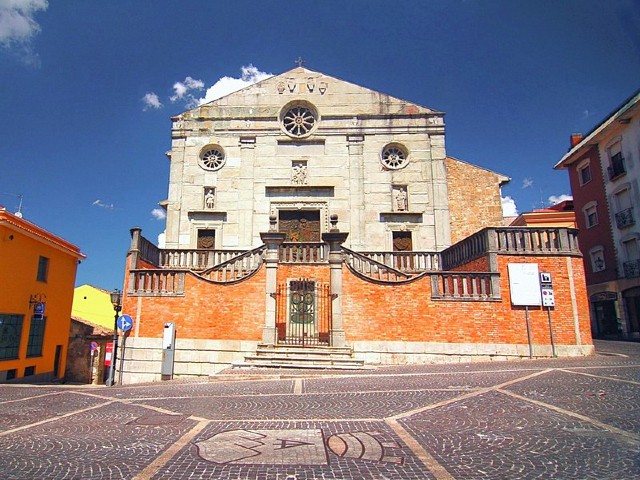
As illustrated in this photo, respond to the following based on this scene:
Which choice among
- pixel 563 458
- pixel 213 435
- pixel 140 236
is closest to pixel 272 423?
pixel 213 435

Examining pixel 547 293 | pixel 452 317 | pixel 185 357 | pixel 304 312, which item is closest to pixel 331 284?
pixel 304 312

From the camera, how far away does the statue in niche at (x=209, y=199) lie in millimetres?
21931

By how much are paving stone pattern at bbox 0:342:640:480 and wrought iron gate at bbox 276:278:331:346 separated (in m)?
4.82

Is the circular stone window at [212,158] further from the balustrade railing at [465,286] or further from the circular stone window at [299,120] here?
the balustrade railing at [465,286]

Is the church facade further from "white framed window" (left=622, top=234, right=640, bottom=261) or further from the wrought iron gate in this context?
"white framed window" (left=622, top=234, right=640, bottom=261)

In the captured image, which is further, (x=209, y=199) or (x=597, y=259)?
(x=597, y=259)

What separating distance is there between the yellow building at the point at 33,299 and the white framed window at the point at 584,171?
3231cm

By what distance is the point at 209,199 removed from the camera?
22000 mm

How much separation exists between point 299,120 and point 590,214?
67.7 feet

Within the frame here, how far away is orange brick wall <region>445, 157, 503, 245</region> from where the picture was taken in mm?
21688

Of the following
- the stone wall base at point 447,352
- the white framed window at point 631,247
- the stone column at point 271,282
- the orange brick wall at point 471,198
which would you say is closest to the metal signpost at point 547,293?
the stone wall base at point 447,352

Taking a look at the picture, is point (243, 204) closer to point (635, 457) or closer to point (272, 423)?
point (272, 423)

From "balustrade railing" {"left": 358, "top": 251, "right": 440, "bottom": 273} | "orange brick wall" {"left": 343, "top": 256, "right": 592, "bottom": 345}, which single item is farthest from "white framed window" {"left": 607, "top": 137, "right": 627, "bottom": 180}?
"orange brick wall" {"left": 343, "top": 256, "right": 592, "bottom": 345}

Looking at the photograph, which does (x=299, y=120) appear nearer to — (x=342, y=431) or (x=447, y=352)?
(x=447, y=352)
